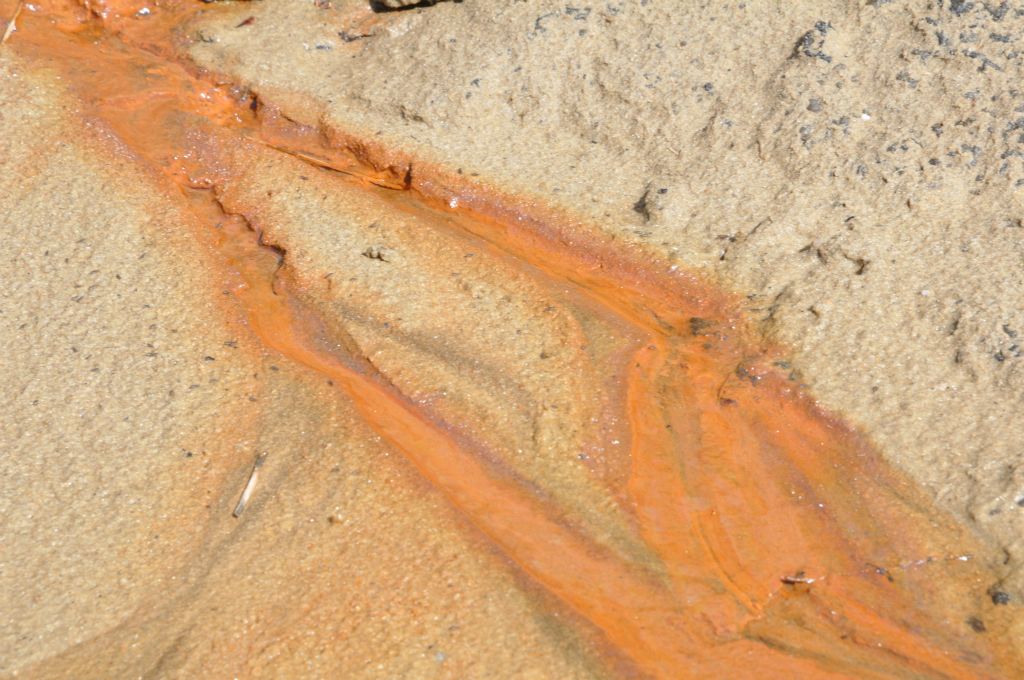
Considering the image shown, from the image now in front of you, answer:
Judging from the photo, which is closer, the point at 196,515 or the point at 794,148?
the point at 196,515

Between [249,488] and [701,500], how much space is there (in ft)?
3.70

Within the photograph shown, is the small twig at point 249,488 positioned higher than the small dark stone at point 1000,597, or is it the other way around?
the small dark stone at point 1000,597

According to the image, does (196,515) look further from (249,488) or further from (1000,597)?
(1000,597)

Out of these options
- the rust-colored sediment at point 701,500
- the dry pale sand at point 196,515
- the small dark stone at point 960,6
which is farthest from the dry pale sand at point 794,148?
the dry pale sand at point 196,515

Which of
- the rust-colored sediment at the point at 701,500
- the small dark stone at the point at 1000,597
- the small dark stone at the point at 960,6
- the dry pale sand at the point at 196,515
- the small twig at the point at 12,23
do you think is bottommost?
the small twig at the point at 12,23

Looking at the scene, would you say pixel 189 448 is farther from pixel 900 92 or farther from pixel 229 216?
pixel 900 92

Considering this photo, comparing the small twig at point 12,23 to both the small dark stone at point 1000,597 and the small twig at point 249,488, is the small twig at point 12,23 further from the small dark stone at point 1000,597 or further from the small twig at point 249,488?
the small dark stone at point 1000,597

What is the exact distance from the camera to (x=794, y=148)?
3598mm

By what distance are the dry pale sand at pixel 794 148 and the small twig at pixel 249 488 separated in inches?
51.7

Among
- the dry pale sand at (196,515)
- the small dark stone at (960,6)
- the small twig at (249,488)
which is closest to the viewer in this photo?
the dry pale sand at (196,515)

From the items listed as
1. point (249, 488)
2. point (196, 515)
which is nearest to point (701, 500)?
point (249, 488)

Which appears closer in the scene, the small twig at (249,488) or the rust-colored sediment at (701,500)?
the rust-colored sediment at (701,500)

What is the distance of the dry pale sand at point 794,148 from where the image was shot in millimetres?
3021

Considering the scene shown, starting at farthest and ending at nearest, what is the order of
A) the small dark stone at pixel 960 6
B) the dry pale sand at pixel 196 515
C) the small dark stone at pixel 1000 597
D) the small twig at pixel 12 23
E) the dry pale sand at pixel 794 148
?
the small twig at pixel 12 23 → the small dark stone at pixel 960 6 → the dry pale sand at pixel 794 148 → the small dark stone at pixel 1000 597 → the dry pale sand at pixel 196 515
